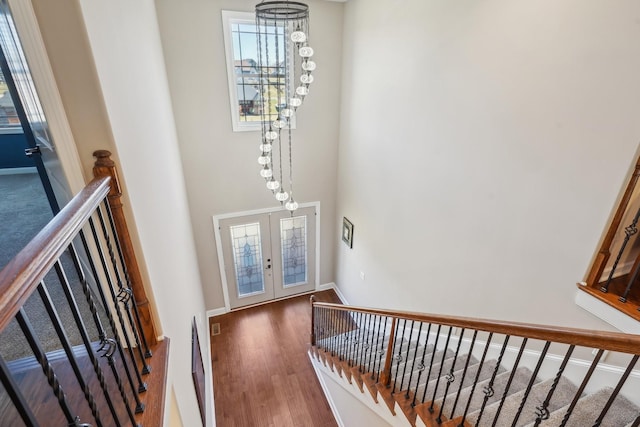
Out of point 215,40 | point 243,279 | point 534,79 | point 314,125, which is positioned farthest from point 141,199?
point 243,279

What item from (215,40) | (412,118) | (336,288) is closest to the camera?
(412,118)

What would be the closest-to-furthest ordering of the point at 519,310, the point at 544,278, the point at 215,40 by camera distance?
the point at 544,278
the point at 519,310
the point at 215,40

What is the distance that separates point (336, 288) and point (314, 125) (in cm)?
331

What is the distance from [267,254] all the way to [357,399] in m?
3.27

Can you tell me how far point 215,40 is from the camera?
13.9 ft

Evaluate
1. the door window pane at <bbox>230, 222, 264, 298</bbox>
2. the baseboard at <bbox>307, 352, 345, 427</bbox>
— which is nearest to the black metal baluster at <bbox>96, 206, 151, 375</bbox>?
the baseboard at <bbox>307, 352, 345, 427</bbox>

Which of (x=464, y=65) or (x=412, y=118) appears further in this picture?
(x=412, y=118)

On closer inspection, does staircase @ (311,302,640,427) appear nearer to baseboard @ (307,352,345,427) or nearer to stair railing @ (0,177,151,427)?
baseboard @ (307,352,345,427)

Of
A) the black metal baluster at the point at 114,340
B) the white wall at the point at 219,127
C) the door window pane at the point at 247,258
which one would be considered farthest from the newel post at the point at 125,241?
the door window pane at the point at 247,258

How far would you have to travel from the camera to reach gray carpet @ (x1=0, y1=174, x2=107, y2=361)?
1.66 m

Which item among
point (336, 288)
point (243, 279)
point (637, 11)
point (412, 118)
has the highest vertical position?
point (637, 11)

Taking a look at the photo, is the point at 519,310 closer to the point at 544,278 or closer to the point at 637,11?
the point at 544,278

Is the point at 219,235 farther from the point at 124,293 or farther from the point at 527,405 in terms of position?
the point at 527,405

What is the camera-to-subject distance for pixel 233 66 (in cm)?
447
